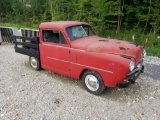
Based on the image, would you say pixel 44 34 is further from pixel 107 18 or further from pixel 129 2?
pixel 129 2

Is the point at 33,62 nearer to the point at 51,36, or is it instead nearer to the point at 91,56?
the point at 51,36

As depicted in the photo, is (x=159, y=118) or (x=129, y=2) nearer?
(x=159, y=118)

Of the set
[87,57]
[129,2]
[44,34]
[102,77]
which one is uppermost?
[129,2]

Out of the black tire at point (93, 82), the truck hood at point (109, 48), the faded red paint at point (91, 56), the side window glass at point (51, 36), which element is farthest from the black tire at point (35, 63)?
the black tire at point (93, 82)

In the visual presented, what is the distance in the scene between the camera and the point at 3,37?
999cm

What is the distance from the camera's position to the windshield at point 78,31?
14.8 feet

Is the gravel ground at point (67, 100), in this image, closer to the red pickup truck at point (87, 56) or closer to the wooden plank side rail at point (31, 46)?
the red pickup truck at point (87, 56)

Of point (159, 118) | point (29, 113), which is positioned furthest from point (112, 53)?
point (29, 113)

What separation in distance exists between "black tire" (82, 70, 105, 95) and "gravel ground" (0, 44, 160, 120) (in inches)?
5.7

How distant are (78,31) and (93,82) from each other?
66.8 inches

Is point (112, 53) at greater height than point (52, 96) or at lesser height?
greater

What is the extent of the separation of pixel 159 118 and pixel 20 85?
3.88m

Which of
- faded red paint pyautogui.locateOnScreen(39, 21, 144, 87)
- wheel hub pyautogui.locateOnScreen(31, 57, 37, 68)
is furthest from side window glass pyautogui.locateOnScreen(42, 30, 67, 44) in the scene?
wheel hub pyautogui.locateOnScreen(31, 57, 37, 68)

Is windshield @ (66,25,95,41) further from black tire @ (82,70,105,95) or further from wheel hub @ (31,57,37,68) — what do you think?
wheel hub @ (31,57,37,68)
